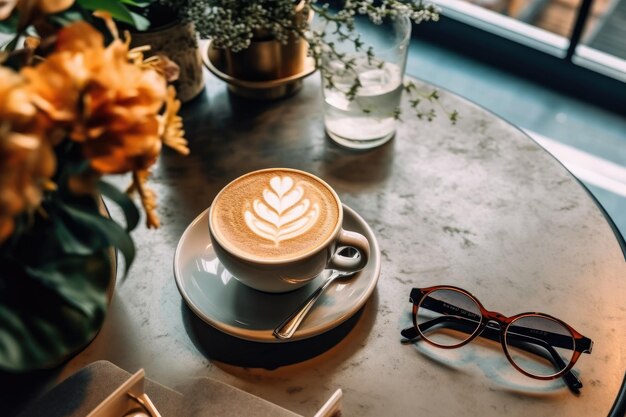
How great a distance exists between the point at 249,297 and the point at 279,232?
84 mm

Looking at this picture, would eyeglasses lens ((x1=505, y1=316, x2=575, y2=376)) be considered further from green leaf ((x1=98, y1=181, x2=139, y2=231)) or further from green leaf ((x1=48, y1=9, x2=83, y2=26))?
green leaf ((x1=48, y1=9, x2=83, y2=26))

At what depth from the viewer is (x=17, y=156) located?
36 cm

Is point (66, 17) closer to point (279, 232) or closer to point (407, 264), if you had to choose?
point (279, 232)

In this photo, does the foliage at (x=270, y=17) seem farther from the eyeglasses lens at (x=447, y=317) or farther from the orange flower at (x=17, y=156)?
the orange flower at (x=17, y=156)

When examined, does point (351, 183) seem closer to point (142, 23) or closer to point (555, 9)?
point (142, 23)

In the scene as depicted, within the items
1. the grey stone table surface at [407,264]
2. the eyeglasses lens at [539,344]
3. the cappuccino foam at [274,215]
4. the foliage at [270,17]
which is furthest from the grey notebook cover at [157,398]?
the foliage at [270,17]

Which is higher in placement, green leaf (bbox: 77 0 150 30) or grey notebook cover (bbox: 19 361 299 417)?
green leaf (bbox: 77 0 150 30)

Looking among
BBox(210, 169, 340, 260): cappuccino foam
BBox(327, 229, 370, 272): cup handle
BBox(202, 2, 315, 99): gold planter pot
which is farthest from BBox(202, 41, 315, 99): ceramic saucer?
BBox(327, 229, 370, 272): cup handle

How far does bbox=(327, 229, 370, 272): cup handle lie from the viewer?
0.66 metres

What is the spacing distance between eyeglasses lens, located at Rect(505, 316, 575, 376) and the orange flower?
49 centimetres

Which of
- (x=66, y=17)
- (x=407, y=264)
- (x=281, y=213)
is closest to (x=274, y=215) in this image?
(x=281, y=213)

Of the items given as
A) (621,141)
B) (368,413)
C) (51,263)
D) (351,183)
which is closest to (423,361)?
(368,413)

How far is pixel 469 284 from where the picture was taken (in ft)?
2.38

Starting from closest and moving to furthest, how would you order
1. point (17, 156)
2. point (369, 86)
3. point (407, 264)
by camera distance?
point (17, 156) < point (407, 264) < point (369, 86)
